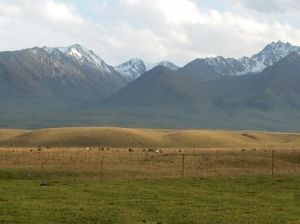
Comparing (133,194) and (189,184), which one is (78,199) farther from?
(189,184)

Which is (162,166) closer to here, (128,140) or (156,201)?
(156,201)

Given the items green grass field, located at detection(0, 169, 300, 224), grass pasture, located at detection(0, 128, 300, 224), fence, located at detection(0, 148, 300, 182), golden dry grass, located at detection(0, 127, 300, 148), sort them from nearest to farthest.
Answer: green grass field, located at detection(0, 169, 300, 224) → grass pasture, located at detection(0, 128, 300, 224) → fence, located at detection(0, 148, 300, 182) → golden dry grass, located at detection(0, 127, 300, 148)

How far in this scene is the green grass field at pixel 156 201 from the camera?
91.4ft

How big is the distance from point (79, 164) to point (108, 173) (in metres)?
10.8

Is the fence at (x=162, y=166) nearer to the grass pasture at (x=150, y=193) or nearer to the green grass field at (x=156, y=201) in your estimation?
the grass pasture at (x=150, y=193)

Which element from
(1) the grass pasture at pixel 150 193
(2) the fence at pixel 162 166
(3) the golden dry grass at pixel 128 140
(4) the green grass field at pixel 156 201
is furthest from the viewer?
(3) the golden dry grass at pixel 128 140

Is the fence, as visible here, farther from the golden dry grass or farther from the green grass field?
the golden dry grass

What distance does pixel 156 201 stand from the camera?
33125 mm

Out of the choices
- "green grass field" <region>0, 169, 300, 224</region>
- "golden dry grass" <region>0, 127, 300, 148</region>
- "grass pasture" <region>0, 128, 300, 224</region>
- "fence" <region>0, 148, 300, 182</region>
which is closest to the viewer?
"green grass field" <region>0, 169, 300, 224</region>

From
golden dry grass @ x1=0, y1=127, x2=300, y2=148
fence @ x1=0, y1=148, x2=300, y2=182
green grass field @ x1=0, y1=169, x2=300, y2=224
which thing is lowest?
green grass field @ x1=0, y1=169, x2=300, y2=224

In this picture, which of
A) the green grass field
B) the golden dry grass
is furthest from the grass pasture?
the golden dry grass

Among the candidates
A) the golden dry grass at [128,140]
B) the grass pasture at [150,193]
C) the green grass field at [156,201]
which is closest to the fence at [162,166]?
the grass pasture at [150,193]

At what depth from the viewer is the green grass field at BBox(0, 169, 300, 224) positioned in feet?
91.4

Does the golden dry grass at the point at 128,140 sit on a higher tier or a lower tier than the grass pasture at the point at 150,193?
higher
